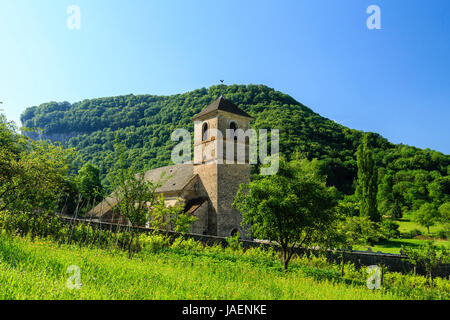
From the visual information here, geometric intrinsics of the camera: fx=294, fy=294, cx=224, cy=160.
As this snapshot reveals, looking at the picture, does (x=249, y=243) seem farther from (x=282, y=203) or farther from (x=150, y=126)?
(x=150, y=126)

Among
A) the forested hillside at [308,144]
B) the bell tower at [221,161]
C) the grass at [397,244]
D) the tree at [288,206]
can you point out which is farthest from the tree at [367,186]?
the tree at [288,206]

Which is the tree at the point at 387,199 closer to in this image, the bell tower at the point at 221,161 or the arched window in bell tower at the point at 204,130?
the bell tower at the point at 221,161

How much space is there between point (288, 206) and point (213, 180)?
1651 centimetres

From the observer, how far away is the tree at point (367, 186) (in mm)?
38919

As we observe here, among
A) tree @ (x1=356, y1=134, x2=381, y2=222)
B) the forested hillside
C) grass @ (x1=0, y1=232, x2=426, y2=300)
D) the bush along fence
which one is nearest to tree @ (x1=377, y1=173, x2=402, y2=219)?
the forested hillside

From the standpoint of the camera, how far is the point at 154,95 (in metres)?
93.7

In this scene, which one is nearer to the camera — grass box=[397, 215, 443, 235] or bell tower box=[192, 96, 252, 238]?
bell tower box=[192, 96, 252, 238]

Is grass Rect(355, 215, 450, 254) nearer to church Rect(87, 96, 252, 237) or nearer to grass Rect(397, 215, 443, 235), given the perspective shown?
grass Rect(397, 215, 443, 235)

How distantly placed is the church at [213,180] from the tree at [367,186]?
20288mm

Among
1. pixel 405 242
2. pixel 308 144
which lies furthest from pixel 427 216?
pixel 308 144

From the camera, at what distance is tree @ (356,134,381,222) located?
38919mm

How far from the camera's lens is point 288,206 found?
10.9m
